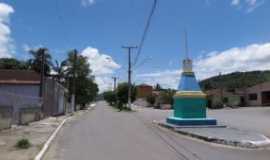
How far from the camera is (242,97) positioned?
279ft

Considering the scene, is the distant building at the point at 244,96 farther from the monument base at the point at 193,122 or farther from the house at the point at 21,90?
the monument base at the point at 193,122

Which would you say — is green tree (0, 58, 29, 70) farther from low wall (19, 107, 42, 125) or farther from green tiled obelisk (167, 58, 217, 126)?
green tiled obelisk (167, 58, 217, 126)

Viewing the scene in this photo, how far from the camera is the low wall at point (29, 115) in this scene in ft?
82.3

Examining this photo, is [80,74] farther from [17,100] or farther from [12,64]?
[17,100]

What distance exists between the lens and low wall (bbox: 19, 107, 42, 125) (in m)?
25.1

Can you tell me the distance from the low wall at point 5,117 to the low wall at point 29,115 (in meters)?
3.73

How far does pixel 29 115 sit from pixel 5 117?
24.4 feet

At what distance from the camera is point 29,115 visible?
27.8 metres

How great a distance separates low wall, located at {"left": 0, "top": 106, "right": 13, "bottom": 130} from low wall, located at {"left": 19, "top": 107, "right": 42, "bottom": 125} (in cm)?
373

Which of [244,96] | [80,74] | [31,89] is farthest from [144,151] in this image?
[244,96]

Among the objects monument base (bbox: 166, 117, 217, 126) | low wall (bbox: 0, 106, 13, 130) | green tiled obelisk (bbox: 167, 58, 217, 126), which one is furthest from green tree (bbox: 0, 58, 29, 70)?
monument base (bbox: 166, 117, 217, 126)

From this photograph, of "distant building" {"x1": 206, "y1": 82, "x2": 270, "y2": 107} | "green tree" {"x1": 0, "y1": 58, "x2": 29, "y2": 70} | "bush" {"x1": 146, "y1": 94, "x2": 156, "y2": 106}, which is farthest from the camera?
"bush" {"x1": 146, "y1": 94, "x2": 156, "y2": 106}

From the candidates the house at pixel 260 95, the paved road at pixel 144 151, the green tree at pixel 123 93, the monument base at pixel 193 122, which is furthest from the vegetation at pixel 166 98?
the paved road at pixel 144 151

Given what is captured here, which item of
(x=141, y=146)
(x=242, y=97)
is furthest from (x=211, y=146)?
(x=242, y=97)
